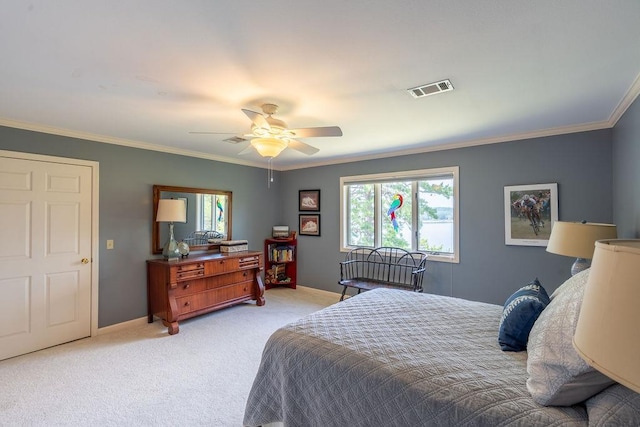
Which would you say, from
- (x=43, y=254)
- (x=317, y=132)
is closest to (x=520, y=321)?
(x=317, y=132)

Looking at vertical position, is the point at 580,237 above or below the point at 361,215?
below

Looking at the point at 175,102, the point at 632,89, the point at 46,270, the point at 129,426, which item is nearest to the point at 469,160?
the point at 632,89

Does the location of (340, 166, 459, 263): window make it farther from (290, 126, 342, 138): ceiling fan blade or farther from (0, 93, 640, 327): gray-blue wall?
(290, 126, 342, 138): ceiling fan blade

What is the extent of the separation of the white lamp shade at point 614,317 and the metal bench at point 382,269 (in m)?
3.39

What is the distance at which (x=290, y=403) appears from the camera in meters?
1.73

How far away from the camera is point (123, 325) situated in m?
3.77

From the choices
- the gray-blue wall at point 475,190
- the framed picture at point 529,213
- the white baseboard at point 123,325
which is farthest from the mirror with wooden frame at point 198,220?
the framed picture at point 529,213

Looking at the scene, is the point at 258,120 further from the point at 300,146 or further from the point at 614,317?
the point at 614,317

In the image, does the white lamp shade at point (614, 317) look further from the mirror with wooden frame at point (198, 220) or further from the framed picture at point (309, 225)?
the framed picture at point (309, 225)

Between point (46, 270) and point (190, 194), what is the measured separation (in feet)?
5.94

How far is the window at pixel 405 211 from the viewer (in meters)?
4.15

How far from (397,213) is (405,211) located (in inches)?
5.4

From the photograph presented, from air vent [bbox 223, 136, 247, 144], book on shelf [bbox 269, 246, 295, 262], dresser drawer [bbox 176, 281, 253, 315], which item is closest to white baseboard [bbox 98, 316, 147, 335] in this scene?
dresser drawer [bbox 176, 281, 253, 315]

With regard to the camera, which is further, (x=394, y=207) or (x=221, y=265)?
(x=394, y=207)
